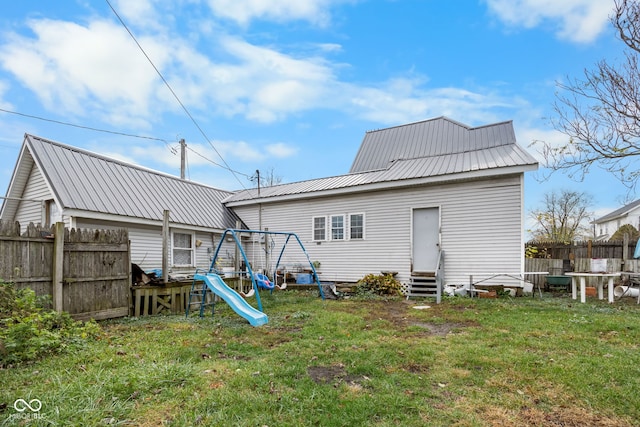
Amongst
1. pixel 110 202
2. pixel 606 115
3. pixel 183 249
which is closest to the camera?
pixel 606 115

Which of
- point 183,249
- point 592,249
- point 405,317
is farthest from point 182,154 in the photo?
point 592,249

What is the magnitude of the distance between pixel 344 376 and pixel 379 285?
7.20m

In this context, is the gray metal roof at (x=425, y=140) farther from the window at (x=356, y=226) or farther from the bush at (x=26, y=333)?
the bush at (x=26, y=333)

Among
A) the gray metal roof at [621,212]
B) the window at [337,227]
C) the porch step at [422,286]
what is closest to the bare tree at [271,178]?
the window at [337,227]

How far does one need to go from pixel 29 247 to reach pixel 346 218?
28.4ft

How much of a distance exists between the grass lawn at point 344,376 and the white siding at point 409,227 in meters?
3.69

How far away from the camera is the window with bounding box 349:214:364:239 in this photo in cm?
1187

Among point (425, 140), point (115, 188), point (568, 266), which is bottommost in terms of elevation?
point (568, 266)

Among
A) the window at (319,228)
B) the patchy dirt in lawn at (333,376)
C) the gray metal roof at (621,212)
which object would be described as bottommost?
the patchy dirt in lawn at (333,376)

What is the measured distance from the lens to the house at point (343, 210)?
952 cm

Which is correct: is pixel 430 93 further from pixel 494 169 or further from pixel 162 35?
pixel 162 35

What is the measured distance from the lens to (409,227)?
1096cm

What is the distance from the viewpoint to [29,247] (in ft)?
18.7

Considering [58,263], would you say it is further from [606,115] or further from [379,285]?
[606,115]
